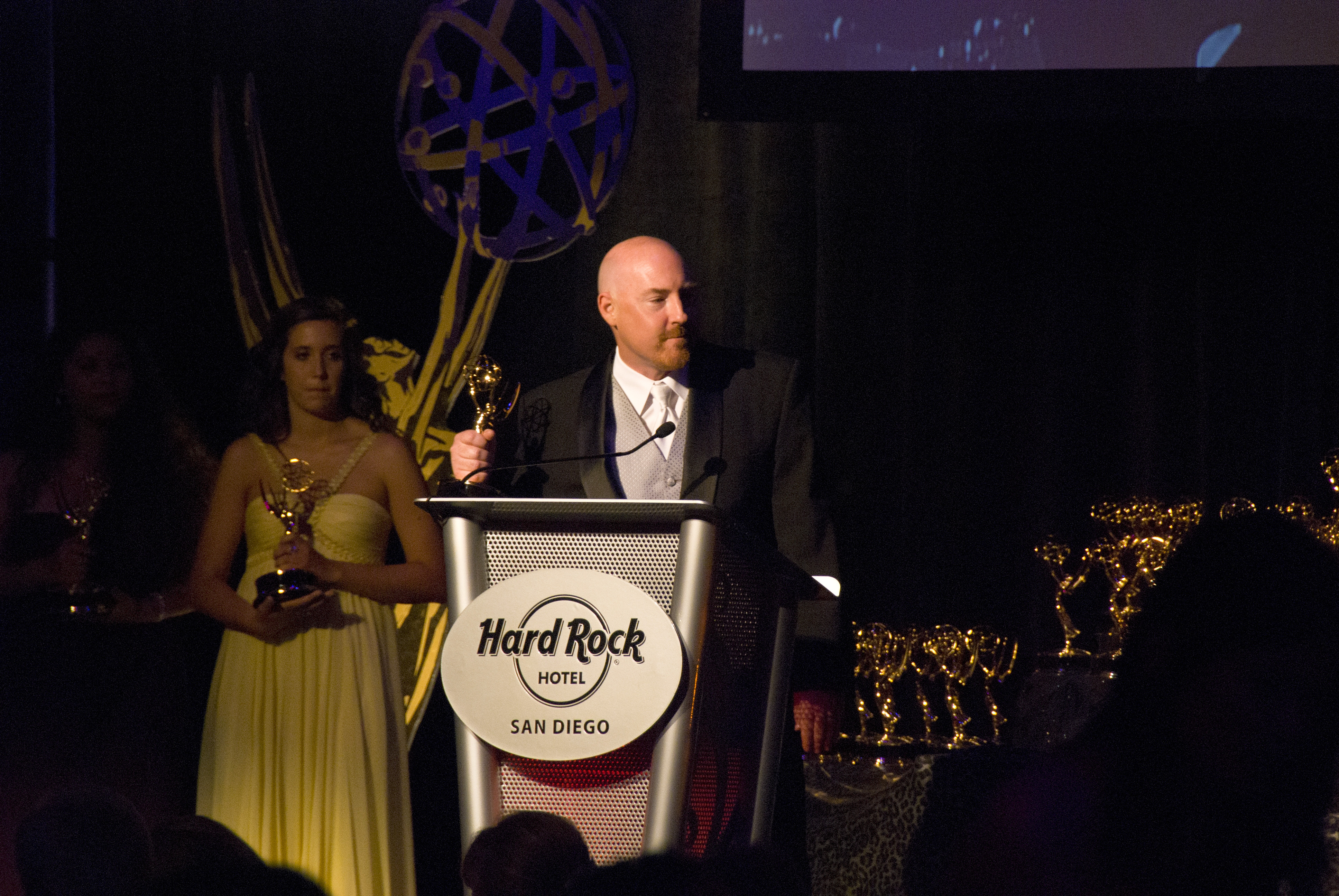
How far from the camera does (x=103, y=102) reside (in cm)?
444

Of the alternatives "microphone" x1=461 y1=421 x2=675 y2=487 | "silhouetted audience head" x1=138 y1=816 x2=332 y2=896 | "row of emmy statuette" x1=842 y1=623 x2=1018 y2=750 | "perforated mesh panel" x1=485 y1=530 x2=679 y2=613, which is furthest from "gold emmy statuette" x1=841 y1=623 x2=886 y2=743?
"silhouetted audience head" x1=138 y1=816 x2=332 y2=896

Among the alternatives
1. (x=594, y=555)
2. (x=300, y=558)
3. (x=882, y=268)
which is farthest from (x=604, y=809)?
(x=882, y=268)

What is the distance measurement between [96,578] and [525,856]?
225 cm

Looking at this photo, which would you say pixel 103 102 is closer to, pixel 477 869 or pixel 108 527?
pixel 108 527

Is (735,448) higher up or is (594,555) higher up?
(735,448)

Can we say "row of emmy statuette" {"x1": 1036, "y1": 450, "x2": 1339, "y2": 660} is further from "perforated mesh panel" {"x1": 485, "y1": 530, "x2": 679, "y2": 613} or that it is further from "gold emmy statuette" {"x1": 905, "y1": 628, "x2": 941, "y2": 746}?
"perforated mesh panel" {"x1": 485, "y1": 530, "x2": 679, "y2": 613}

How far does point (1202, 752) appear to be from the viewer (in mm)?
1271

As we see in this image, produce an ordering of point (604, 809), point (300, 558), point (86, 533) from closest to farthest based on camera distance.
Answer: point (604, 809), point (300, 558), point (86, 533)

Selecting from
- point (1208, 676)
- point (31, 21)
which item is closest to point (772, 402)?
point (1208, 676)

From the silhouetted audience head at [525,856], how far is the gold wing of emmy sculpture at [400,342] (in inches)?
101

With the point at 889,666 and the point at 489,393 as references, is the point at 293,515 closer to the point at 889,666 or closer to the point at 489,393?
the point at 489,393

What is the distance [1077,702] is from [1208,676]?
2.13 meters

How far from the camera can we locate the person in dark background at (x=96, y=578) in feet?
11.4

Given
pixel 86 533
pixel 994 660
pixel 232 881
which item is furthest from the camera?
pixel 994 660
